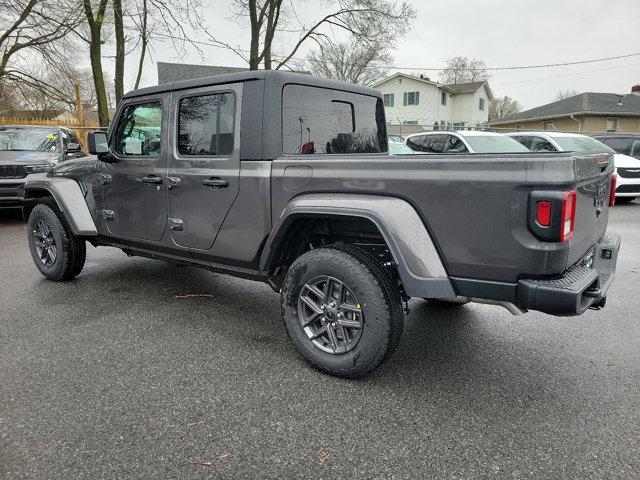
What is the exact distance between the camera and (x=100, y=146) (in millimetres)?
4031

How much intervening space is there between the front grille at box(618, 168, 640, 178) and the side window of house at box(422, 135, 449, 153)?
4.25 metres

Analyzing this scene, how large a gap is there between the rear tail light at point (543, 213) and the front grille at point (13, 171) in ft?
28.5

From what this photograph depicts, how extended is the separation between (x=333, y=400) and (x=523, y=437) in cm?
97

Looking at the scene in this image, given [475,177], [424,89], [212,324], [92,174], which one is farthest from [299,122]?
[424,89]

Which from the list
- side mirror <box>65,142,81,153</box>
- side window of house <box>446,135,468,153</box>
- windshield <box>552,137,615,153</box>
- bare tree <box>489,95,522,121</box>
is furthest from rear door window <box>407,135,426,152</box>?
bare tree <box>489,95,522,121</box>

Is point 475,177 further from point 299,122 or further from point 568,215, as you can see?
point 299,122

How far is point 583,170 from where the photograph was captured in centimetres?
224

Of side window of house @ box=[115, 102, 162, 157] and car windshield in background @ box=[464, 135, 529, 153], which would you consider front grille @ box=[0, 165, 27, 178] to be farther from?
car windshield in background @ box=[464, 135, 529, 153]

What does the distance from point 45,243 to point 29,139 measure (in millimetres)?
5310

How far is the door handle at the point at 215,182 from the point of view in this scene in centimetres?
321

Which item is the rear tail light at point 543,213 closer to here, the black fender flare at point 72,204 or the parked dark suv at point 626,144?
the black fender flare at point 72,204

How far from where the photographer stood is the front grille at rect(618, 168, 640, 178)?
35.8 feet

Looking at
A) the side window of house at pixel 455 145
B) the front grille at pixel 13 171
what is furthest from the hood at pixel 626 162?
the front grille at pixel 13 171

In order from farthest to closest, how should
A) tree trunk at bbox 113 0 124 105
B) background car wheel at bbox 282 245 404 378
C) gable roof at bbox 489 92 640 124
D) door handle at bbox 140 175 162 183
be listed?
gable roof at bbox 489 92 640 124
tree trunk at bbox 113 0 124 105
door handle at bbox 140 175 162 183
background car wheel at bbox 282 245 404 378
